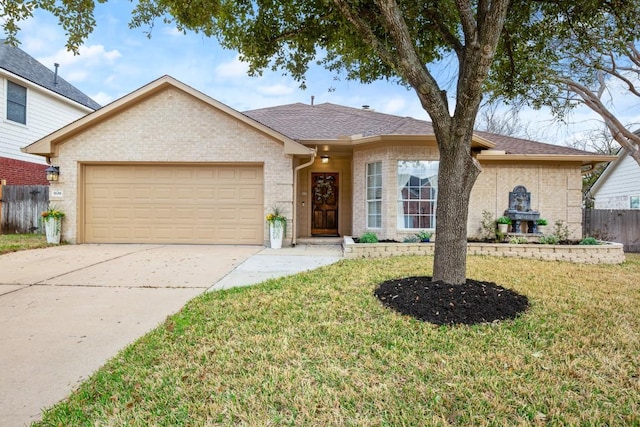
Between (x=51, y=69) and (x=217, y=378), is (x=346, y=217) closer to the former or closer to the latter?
(x=217, y=378)

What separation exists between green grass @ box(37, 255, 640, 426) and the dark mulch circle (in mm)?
162

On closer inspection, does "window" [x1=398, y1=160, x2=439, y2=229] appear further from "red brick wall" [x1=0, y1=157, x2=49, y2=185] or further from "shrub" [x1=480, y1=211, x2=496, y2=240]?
"red brick wall" [x1=0, y1=157, x2=49, y2=185]

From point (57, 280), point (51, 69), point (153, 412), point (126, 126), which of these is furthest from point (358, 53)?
point (51, 69)

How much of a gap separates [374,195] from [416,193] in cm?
116

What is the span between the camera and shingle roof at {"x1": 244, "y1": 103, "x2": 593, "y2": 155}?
969 cm

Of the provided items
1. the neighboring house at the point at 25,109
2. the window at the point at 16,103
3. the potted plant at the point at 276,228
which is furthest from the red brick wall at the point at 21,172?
the potted plant at the point at 276,228

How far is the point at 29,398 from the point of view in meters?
2.37

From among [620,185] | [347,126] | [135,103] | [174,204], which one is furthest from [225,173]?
[620,185]

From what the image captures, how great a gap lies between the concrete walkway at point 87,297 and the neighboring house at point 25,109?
6.64m

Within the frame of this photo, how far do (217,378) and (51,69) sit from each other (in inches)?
760

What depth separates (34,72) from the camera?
1389cm

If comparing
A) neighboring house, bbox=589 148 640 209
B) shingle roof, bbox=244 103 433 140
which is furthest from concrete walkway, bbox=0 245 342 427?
neighboring house, bbox=589 148 640 209

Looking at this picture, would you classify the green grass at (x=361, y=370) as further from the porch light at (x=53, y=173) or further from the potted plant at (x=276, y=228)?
the porch light at (x=53, y=173)

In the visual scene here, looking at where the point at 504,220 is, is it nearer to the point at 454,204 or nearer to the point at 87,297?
the point at 454,204
